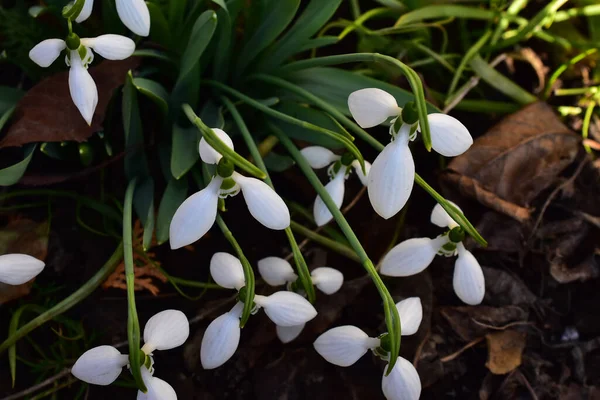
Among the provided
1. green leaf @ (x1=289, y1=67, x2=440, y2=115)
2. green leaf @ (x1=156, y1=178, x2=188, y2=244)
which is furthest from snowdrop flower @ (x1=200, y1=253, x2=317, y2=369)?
green leaf @ (x1=289, y1=67, x2=440, y2=115)

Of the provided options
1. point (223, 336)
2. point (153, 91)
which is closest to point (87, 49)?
point (153, 91)

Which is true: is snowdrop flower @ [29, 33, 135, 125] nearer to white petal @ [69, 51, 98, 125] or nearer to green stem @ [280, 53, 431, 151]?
white petal @ [69, 51, 98, 125]

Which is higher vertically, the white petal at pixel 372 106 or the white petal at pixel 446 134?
the white petal at pixel 372 106

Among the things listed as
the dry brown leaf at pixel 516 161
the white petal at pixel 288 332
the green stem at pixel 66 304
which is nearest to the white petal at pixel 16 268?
the green stem at pixel 66 304

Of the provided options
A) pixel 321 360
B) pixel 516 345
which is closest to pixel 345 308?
pixel 321 360

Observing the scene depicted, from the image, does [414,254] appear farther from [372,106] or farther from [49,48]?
[49,48]

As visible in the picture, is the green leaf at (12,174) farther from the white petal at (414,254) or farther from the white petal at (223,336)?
the white petal at (414,254)

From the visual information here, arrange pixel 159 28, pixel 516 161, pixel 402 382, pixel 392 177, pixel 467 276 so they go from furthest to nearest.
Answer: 1. pixel 516 161
2. pixel 159 28
3. pixel 467 276
4. pixel 402 382
5. pixel 392 177

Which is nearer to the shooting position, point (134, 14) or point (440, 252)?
point (134, 14)
